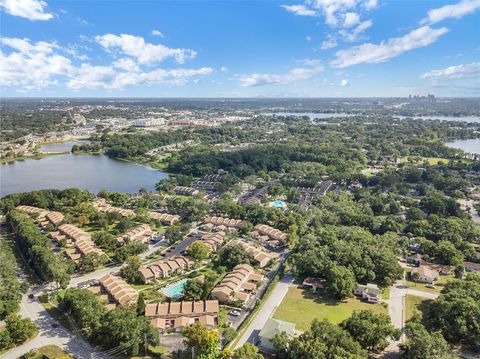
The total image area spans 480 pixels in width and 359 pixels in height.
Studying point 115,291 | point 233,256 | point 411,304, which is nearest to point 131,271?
point 115,291

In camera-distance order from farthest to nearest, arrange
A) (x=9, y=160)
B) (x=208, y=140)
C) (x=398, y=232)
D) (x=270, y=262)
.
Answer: (x=208, y=140)
(x=9, y=160)
(x=398, y=232)
(x=270, y=262)

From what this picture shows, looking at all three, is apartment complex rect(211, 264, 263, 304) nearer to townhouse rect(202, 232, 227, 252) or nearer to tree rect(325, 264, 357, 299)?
townhouse rect(202, 232, 227, 252)

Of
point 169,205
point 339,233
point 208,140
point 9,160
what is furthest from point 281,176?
point 9,160

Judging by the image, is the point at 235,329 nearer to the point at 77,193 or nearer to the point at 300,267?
the point at 300,267

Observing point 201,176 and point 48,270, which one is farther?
point 201,176

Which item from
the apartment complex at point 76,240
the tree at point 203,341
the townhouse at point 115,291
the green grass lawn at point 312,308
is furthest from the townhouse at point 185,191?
the tree at point 203,341

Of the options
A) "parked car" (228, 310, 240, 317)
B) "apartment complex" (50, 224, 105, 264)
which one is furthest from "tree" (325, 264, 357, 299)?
"apartment complex" (50, 224, 105, 264)

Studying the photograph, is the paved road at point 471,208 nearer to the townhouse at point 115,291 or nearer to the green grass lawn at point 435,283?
the green grass lawn at point 435,283
